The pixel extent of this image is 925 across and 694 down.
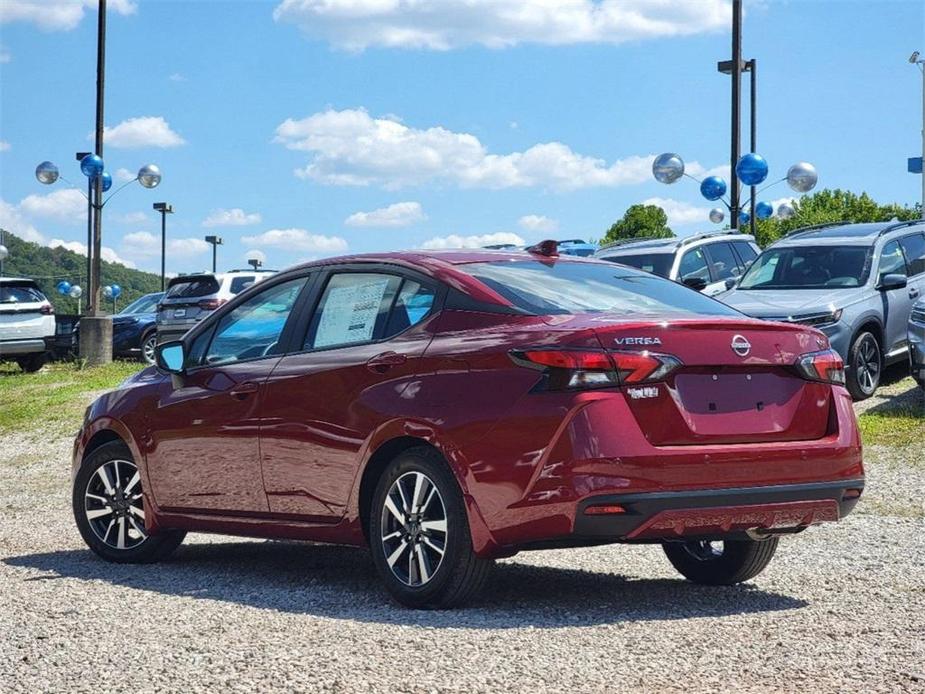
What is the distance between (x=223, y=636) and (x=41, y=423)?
1413 centimetres

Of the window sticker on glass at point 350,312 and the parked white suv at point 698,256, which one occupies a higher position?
the parked white suv at point 698,256

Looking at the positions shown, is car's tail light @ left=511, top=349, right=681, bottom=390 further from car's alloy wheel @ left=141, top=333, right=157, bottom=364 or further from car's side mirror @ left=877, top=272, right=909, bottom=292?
car's alloy wheel @ left=141, top=333, right=157, bottom=364

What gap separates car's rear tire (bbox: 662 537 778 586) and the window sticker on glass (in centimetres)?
184

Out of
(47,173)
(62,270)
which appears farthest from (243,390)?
(62,270)

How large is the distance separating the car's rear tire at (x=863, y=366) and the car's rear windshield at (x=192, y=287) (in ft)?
44.7

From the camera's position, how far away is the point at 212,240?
259 feet

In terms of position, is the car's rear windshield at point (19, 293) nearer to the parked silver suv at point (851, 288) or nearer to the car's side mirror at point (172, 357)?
the parked silver suv at point (851, 288)

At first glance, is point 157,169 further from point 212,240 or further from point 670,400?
point 212,240

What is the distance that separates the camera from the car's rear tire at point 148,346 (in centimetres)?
2956

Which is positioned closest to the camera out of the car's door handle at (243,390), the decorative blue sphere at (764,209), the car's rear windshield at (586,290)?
the car's rear windshield at (586,290)

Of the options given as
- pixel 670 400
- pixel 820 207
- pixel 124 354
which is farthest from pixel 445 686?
pixel 820 207

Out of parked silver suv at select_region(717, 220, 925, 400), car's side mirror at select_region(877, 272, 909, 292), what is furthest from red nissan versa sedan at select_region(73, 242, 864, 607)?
car's side mirror at select_region(877, 272, 909, 292)

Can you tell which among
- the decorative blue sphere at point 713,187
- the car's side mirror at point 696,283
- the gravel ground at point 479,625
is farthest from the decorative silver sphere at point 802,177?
the gravel ground at point 479,625

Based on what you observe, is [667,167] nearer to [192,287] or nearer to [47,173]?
[192,287]
